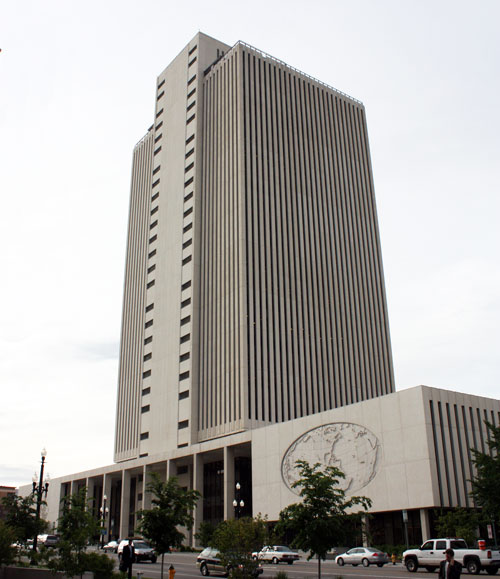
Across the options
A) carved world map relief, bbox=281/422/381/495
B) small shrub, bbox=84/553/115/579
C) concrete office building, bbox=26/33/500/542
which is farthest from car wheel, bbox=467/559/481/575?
concrete office building, bbox=26/33/500/542

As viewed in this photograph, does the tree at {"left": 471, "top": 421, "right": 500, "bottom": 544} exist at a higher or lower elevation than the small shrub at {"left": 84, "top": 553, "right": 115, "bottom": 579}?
higher

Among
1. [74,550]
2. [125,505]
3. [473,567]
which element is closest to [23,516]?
[74,550]

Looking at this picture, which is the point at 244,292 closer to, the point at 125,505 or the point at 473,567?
the point at 125,505

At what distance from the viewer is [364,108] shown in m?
119

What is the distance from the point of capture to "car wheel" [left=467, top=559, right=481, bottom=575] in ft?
112

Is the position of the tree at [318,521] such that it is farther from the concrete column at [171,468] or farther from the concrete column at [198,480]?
the concrete column at [171,468]

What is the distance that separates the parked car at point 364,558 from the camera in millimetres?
46781

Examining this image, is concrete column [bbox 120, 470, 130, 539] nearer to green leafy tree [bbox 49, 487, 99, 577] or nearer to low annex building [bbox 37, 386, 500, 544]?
low annex building [bbox 37, 386, 500, 544]

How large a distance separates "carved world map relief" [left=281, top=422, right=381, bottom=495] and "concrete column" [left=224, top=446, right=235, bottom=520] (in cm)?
1207

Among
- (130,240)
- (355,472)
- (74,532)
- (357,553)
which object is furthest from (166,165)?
(74,532)

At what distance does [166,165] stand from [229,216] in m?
24.8

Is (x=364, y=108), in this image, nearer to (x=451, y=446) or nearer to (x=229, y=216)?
(x=229, y=216)

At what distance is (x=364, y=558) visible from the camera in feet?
155

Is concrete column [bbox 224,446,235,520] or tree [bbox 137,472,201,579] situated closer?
tree [bbox 137,472,201,579]
